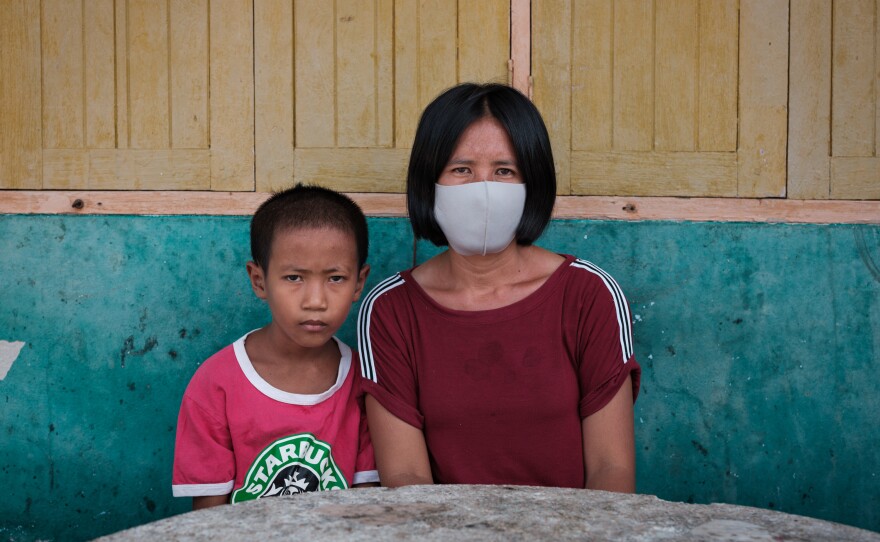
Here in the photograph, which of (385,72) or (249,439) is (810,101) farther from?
(249,439)

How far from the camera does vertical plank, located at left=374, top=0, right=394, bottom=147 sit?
9.05ft

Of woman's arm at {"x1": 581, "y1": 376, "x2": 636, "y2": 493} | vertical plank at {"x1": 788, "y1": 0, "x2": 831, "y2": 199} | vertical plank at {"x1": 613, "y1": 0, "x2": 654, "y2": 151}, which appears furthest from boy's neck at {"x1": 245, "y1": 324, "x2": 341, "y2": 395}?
vertical plank at {"x1": 788, "y1": 0, "x2": 831, "y2": 199}

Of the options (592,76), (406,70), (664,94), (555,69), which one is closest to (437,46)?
(406,70)

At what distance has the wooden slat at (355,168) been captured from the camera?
2.78m

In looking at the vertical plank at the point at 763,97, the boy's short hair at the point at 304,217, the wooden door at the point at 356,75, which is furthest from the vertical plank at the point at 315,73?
the vertical plank at the point at 763,97

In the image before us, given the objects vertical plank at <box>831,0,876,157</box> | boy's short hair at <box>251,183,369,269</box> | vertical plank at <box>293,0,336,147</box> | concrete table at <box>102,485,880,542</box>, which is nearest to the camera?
concrete table at <box>102,485,880,542</box>

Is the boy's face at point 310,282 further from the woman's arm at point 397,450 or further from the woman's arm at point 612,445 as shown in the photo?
the woman's arm at point 612,445

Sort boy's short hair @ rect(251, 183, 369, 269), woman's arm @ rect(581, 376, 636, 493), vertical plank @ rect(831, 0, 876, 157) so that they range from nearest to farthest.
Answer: woman's arm @ rect(581, 376, 636, 493) < boy's short hair @ rect(251, 183, 369, 269) < vertical plank @ rect(831, 0, 876, 157)

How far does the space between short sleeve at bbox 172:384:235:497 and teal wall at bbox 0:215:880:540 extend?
0.63m

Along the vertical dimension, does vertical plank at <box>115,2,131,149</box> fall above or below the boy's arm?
above

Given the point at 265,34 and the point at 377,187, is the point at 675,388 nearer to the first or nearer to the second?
the point at 377,187

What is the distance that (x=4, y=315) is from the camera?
9.28 feet

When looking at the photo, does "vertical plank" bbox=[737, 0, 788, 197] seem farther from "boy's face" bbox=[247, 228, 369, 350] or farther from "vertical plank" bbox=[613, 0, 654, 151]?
"boy's face" bbox=[247, 228, 369, 350]

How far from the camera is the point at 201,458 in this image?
2.22m
